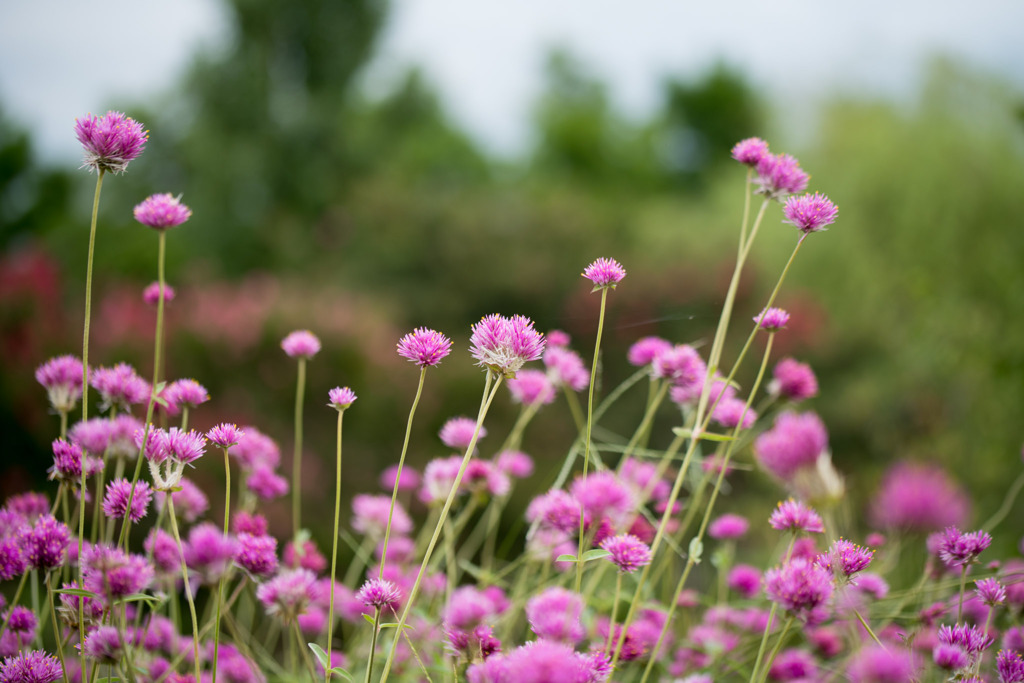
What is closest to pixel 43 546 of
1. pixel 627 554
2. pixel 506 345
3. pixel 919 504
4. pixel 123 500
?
pixel 123 500

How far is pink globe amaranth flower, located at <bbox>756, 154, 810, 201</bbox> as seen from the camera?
1106 millimetres

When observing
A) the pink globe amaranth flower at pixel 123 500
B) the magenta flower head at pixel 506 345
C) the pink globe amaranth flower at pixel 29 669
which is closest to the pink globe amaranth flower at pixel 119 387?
the pink globe amaranth flower at pixel 123 500

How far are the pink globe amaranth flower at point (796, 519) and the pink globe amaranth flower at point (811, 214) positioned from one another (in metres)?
0.42

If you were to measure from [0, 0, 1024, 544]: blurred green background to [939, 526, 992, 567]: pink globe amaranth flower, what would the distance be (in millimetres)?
808

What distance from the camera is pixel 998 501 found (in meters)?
4.04

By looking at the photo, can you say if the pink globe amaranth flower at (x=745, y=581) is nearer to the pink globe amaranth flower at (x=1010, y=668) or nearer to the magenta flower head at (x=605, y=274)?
the pink globe amaranth flower at (x=1010, y=668)

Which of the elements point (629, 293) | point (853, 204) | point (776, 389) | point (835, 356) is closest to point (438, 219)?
point (629, 293)

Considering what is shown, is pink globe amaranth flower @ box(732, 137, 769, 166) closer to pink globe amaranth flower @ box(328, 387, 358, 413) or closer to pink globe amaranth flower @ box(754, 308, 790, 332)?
pink globe amaranth flower @ box(754, 308, 790, 332)

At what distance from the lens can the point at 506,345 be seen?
35.7 inches

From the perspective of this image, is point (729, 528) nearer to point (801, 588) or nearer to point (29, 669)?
point (801, 588)

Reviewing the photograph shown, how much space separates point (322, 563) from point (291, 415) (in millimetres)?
2924

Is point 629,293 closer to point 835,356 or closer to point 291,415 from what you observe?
point 835,356

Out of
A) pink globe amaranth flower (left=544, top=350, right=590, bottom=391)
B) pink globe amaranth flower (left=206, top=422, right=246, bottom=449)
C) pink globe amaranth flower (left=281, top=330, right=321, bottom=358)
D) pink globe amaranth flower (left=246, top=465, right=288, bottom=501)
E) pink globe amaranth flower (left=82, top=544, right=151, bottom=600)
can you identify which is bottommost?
pink globe amaranth flower (left=82, top=544, right=151, bottom=600)

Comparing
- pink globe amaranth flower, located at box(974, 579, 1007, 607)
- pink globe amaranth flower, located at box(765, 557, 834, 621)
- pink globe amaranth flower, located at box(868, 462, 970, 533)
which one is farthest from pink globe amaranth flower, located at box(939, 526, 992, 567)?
pink globe amaranth flower, located at box(868, 462, 970, 533)
